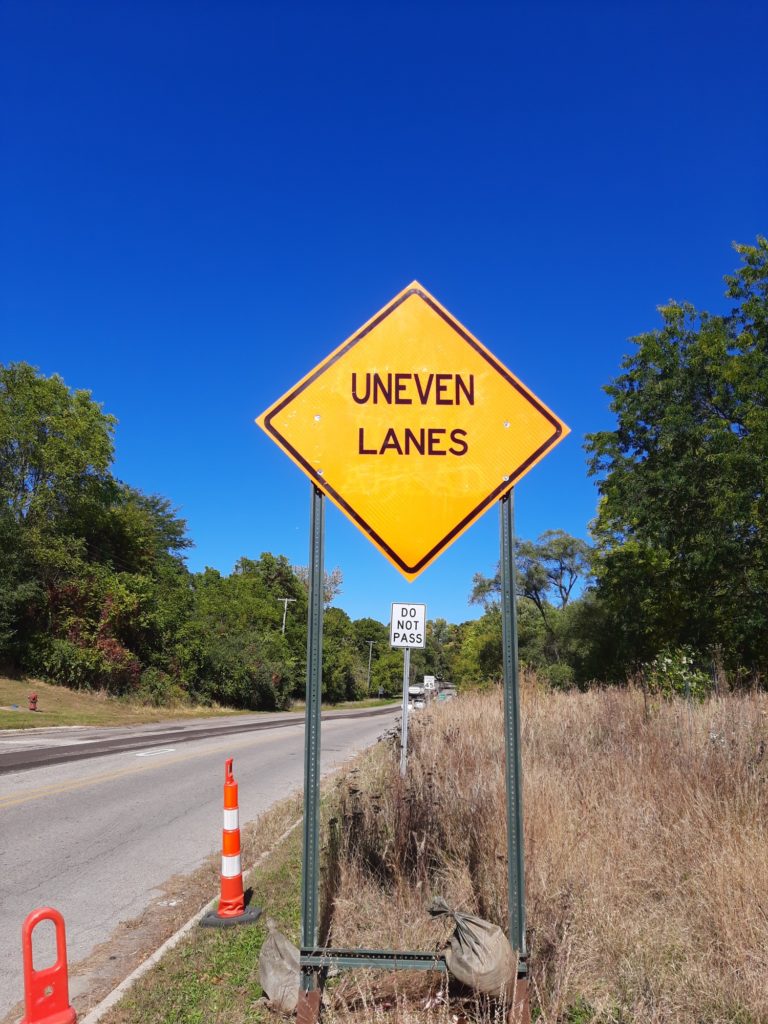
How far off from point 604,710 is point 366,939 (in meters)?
5.15

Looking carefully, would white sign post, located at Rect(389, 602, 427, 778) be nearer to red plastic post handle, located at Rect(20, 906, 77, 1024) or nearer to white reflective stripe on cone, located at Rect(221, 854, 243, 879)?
white reflective stripe on cone, located at Rect(221, 854, 243, 879)

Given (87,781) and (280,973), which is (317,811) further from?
(87,781)

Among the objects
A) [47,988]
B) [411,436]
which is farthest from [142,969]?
[411,436]

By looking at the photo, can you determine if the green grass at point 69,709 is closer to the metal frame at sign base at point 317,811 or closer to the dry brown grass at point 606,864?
the dry brown grass at point 606,864

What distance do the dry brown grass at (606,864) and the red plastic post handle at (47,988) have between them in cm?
121

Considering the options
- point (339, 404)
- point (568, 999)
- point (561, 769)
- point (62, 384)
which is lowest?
point (568, 999)

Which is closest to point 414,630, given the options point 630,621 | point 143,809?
point 143,809

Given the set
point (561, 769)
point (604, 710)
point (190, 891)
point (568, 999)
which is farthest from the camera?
point (604, 710)

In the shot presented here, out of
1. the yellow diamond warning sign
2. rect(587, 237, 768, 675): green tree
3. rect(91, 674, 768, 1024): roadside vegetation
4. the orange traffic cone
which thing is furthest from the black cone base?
rect(587, 237, 768, 675): green tree

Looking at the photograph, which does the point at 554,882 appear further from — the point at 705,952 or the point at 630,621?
the point at 630,621

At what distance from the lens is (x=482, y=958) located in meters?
3.00

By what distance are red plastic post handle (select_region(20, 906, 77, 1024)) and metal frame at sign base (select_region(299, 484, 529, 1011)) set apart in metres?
0.98

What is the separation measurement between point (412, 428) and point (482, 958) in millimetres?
2410

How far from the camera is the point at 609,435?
2297 cm
